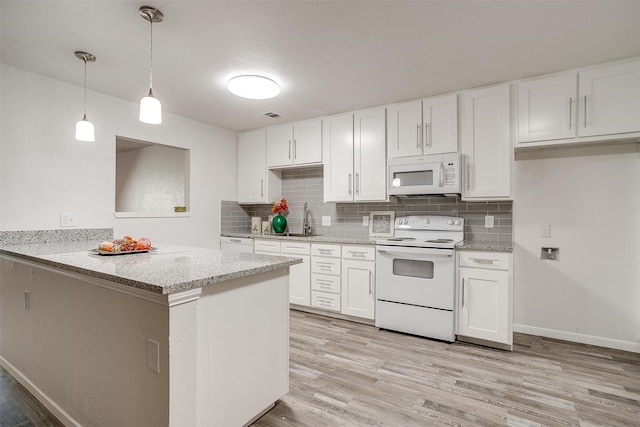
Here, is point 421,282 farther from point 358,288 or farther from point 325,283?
point 325,283

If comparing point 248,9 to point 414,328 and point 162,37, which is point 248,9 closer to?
point 162,37

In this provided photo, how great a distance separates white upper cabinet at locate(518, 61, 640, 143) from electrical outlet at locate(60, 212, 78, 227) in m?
3.99

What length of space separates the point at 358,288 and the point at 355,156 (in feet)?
4.68

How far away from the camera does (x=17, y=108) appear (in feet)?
8.39

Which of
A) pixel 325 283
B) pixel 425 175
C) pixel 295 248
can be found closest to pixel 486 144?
pixel 425 175

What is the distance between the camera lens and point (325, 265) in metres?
3.53

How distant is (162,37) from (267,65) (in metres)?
0.74

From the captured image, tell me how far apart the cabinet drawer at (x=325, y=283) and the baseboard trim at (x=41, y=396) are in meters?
2.29

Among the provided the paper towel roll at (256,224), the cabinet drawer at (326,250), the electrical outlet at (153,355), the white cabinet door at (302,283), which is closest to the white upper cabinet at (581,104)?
the cabinet drawer at (326,250)

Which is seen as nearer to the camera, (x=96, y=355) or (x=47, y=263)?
(x=96, y=355)

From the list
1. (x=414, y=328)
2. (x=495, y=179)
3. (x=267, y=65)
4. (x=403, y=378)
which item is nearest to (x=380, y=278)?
(x=414, y=328)

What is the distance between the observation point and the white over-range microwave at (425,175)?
9.61ft

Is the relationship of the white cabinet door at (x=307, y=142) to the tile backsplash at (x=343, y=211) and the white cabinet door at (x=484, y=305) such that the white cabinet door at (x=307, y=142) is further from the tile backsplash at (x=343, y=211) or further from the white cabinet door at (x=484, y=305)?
the white cabinet door at (x=484, y=305)

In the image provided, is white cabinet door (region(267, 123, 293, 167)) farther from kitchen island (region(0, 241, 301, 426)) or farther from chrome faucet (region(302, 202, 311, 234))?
kitchen island (region(0, 241, 301, 426))
